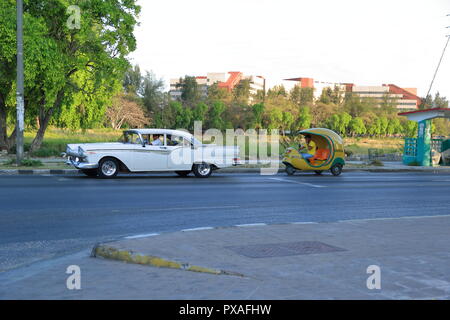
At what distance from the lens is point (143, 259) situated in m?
6.46

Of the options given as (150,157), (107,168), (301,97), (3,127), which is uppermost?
(301,97)

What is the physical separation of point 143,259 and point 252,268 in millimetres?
1308

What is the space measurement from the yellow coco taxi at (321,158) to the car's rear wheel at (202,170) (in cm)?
381

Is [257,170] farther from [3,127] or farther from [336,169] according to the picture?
[3,127]

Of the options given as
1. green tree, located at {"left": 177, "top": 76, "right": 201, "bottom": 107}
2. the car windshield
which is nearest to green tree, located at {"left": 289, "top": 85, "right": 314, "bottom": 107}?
green tree, located at {"left": 177, "top": 76, "right": 201, "bottom": 107}

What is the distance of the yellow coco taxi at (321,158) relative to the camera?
22281 mm

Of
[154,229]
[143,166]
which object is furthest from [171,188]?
[154,229]

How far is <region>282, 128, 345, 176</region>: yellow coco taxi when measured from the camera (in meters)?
22.3

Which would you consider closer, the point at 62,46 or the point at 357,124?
the point at 62,46

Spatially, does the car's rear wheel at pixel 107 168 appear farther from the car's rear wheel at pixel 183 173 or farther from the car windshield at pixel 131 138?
the car's rear wheel at pixel 183 173

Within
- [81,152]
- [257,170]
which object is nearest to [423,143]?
[257,170]

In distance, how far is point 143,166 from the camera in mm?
18891
